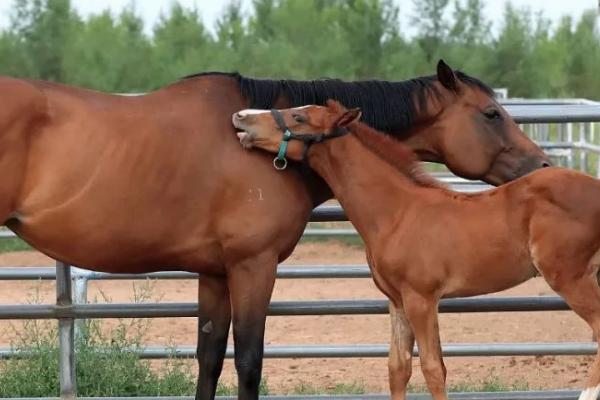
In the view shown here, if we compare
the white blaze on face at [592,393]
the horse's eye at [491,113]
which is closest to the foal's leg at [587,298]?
the white blaze on face at [592,393]

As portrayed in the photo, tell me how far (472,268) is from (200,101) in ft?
3.94

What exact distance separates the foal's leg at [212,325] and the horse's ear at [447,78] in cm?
117

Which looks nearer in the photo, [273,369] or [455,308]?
[455,308]

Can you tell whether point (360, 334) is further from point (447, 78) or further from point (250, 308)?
point (250, 308)

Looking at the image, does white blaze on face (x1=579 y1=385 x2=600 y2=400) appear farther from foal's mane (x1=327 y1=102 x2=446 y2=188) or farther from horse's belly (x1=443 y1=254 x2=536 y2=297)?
foal's mane (x1=327 y1=102 x2=446 y2=188)

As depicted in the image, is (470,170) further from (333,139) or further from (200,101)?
(200,101)

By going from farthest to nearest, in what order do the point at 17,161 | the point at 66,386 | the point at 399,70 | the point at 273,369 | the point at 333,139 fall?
the point at 399,70, the point at 273,369, the point at 66,386, the point at 333,139, the point at 17,161

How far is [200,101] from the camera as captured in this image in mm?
4309

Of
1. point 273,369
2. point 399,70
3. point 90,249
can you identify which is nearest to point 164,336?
point 273,369

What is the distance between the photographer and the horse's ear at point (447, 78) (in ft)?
14.7

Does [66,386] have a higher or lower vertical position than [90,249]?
lower

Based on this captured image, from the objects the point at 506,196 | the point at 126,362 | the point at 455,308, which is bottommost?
the point at 126,362

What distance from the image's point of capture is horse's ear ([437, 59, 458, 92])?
14.7ft

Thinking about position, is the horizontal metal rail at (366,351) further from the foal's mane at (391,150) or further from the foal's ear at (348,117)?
the foal's ear at (348,117)
